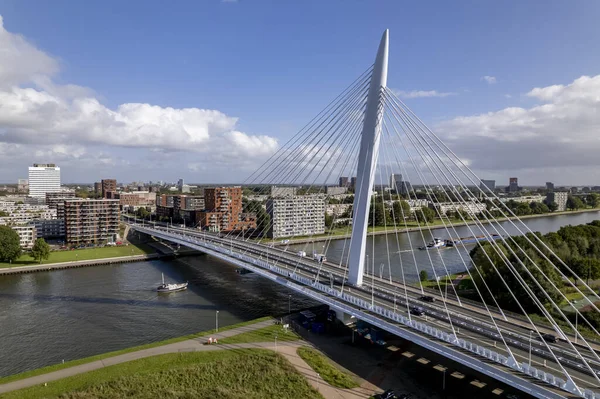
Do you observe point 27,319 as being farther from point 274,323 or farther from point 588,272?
point 588,272

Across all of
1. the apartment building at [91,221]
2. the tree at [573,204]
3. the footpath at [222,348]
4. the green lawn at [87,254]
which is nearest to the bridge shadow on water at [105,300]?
the footpath at [222,348]

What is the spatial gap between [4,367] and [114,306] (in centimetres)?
641

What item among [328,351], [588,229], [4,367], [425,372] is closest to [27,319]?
[4,367]

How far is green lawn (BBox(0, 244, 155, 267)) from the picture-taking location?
99.0ft

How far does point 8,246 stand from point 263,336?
25037mm

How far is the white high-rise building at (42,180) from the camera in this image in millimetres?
105062

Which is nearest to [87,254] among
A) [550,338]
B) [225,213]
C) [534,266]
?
[225,213]

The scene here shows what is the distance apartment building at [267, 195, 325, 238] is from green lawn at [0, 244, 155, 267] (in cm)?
1401

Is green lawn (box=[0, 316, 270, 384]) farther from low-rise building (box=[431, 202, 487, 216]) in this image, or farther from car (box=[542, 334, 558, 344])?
car (box=[542, 334, 558, 344])

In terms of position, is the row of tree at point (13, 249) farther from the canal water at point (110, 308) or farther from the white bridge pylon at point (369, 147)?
the white bridge pylon at point (369, 147)

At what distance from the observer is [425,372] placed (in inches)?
500

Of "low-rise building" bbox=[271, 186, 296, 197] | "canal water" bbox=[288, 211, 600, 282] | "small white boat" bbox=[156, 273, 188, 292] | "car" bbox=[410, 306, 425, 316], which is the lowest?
"small white boat" bbox=[156, 273, 188, 292]

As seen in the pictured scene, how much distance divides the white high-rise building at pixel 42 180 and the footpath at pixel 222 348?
108309 millimetres

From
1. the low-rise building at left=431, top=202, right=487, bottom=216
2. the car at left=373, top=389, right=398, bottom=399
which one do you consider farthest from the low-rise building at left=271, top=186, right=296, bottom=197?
the car at left=373, top=389, right=398, bottom=399
